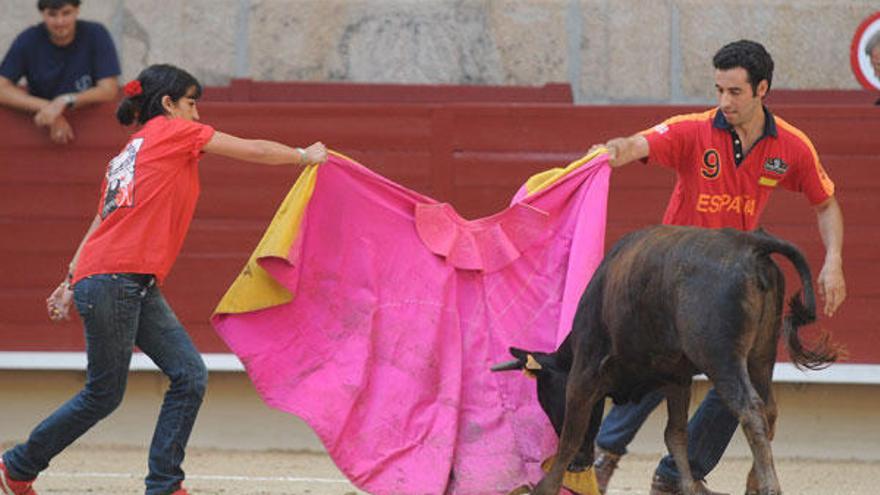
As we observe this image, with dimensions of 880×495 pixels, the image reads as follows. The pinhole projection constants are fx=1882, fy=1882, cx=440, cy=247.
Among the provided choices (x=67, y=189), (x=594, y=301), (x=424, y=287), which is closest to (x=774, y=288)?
(x=594, y=301)

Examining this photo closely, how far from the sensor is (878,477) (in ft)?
26.8

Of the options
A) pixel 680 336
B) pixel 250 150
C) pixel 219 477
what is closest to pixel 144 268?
pixel 250 150

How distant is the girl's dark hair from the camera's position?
19.0ft

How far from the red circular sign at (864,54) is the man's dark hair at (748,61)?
173 inches

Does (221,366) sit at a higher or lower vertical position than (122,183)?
lower

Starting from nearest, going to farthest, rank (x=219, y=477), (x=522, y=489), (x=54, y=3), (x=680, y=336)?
(x=680, y=336) < (x=522, y=489) < (x=219, y=477) < (x=54, y=3)

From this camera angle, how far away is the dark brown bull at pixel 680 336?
5.09 metres

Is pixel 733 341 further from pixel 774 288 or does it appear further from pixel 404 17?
pixel 404 17

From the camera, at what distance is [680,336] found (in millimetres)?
5191

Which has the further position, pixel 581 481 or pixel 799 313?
pixel 581 481

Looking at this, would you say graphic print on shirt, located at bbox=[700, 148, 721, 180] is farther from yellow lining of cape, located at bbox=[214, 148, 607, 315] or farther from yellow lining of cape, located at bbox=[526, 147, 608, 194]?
yellow lining of cape, located at bbox=[526, 147, 608, 194]

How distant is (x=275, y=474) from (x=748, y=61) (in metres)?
3.15

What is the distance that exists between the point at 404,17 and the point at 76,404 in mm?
4713

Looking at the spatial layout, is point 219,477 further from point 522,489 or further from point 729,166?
point 729,166
